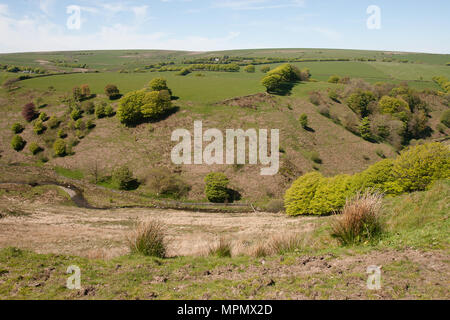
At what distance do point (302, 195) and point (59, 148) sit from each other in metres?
45.7

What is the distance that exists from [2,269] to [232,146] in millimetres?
44166

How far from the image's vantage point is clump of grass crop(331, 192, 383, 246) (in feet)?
26.8

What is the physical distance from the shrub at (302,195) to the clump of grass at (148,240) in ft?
74.3

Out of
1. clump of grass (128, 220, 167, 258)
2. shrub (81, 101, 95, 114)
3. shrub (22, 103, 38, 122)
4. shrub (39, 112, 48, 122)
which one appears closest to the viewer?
clump of grass (128, 220, 167, 258)

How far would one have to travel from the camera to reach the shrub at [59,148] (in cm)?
4881

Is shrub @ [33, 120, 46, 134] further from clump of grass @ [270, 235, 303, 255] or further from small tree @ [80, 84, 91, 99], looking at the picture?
clump of grass @ [270, 235, 303, 255]

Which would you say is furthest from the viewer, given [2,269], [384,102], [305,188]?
[384,102]

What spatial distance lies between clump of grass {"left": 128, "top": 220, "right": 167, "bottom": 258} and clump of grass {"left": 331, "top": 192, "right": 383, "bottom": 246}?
6.49 m

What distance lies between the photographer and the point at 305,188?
29.6 meters

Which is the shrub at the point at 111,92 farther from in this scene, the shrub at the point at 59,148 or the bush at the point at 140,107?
the shrub at the point at 59,148

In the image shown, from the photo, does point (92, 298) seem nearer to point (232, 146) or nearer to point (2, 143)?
point (232, 146)

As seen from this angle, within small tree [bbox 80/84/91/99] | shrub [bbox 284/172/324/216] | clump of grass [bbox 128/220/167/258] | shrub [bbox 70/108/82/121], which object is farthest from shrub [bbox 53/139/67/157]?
clump of grass [bbox 128/220/167/258]

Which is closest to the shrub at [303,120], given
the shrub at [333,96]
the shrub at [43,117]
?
the shrub at [333,96]
